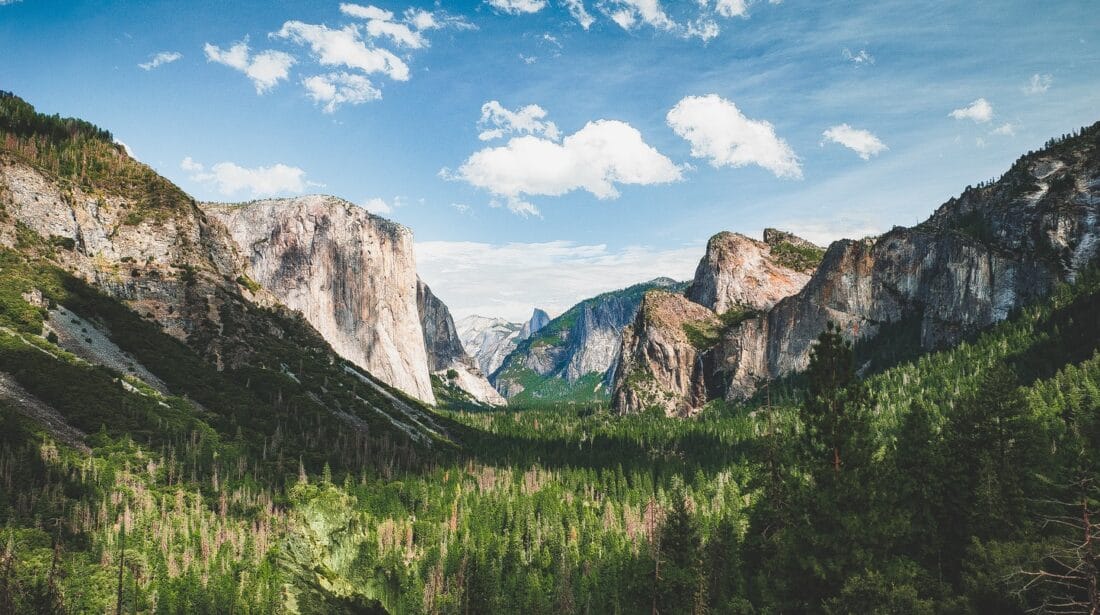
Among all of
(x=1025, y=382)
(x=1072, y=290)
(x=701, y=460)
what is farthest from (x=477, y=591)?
(x=1072, y=290)

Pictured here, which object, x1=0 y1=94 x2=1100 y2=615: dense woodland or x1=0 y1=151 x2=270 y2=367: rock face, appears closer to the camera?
x1=0 y1=94 x2=1100 y2=615: dense woodland

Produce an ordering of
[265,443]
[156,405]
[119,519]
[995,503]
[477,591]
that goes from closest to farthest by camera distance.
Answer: [995,503] → [477,591] → [119,519] → [156,405] → [265,443]

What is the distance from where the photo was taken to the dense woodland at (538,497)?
28.0 metres

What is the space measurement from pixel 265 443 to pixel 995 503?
112 meters

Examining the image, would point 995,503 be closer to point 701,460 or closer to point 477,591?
point 477,591

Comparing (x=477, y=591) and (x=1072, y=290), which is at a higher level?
(x=1072, y=290)

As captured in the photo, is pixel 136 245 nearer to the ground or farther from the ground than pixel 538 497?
farther from the ground

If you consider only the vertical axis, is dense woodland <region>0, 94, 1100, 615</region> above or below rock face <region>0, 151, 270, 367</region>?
below

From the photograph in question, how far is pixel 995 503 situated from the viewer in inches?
1353

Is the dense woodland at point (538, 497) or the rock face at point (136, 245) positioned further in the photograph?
the rock face at point (136, 245)

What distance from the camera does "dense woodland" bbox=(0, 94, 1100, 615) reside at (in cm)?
2795

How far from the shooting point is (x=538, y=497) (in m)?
118

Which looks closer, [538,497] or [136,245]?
[538,497]

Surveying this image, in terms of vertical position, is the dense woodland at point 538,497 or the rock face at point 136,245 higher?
the rock face at point 136,245
